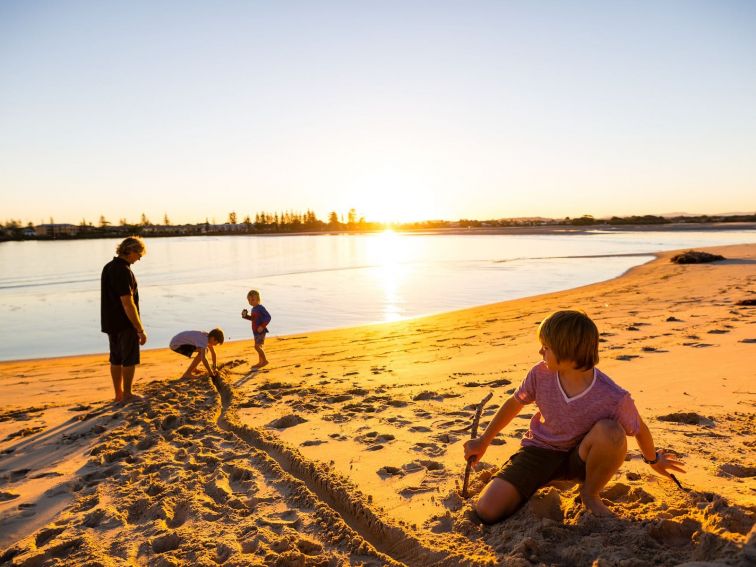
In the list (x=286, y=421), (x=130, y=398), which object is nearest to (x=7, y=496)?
(x=286, y=421)

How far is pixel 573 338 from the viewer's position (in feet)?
7.77

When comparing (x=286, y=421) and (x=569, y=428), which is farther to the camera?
(x=286, y=421)

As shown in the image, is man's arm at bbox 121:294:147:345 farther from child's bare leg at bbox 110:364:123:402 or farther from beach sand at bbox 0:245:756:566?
beach sand at bbox 0:245:756:566

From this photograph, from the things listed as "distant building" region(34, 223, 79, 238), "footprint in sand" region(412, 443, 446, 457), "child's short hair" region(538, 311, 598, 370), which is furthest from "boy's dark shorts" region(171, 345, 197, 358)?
"distant building" region(34, 223, 79, 238)

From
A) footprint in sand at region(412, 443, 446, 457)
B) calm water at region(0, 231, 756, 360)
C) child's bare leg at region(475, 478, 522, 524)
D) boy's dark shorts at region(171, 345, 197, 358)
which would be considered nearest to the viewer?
child's bare leg at region(475, 478, 522, 524)

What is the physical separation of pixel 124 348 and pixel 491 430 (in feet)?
15.4

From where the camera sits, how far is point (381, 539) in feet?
9.03

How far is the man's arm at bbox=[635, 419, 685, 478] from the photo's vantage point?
249 centimetres

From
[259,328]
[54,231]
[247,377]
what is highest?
[54,231]

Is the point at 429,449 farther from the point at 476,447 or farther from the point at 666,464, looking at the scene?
the point at 666,464

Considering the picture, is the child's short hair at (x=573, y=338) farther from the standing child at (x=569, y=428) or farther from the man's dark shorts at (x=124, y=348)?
the man's dark shorts at (x=124, y=348)

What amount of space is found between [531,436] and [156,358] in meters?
7.89

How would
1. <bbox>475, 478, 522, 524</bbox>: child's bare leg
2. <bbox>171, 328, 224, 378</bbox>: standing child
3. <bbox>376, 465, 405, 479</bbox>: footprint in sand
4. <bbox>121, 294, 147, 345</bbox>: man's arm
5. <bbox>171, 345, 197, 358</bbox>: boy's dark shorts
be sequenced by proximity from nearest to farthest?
A: <bbox>475, 478, 522, 524</bbox>: child's bare leg
<bbox>376, 465, 405, 479</bbox>: footprint in sand
<bbox>121, 294, 147, 345</bbox>: man's arm
<bbox>171, 328, 224, 378</bbox>: standing child
<bbox>171, 345, 197, 358</bbox>: boy's dark shorts

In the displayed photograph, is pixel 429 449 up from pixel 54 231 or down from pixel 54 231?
down
